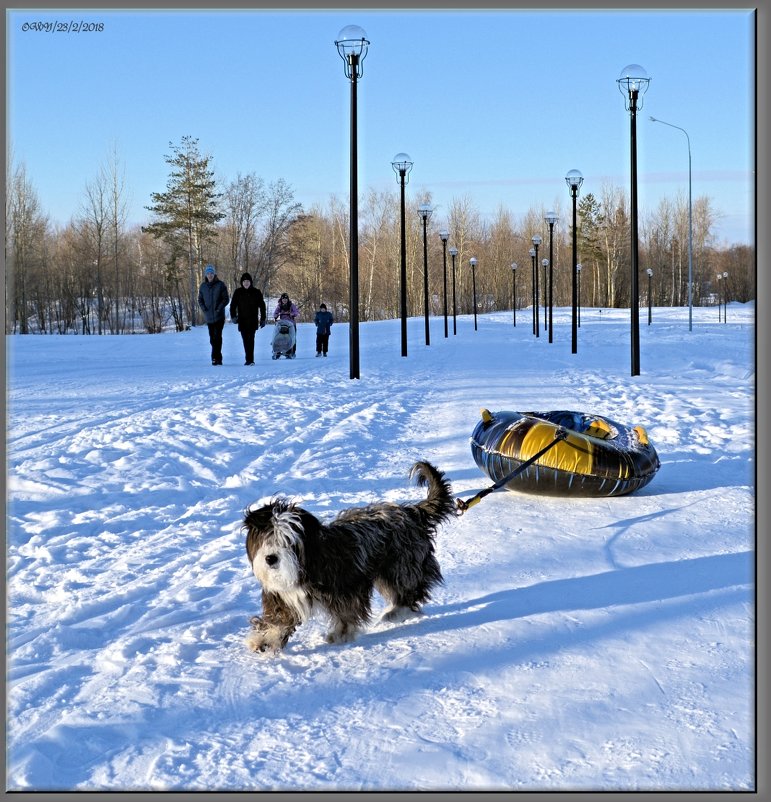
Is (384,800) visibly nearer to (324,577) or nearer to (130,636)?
(324,577)

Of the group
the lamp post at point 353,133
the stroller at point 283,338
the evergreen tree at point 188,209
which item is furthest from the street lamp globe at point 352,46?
the evergreen tree at point 188,209

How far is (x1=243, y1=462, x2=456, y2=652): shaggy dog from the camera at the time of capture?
12.9 ft

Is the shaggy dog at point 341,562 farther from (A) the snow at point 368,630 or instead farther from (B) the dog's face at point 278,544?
(A) the snow at point 368,630

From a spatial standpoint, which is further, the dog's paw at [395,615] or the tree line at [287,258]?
the tree line at [287,258]

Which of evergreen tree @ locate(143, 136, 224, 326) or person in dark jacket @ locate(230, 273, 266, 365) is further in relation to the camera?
evergreen tree @ locate(143, 136, 224, 326)

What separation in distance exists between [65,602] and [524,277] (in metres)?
87.7

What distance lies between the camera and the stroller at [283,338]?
72.2ft

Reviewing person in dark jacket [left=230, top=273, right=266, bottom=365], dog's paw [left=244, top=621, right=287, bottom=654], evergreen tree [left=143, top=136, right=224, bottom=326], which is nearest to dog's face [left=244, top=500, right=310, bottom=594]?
dog's paw [left=244, top=621, right=287, bottom=654]

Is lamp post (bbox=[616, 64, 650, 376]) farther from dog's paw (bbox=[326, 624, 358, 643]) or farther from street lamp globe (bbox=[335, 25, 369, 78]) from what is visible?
dog's paw (bbox=[326, 624, 358, 643])

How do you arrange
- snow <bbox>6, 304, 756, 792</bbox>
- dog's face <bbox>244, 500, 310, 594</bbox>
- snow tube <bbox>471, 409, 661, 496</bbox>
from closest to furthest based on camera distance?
snow <bbox>6, 304, 756, 792</bbox> < dog's face <bbox>244, 500, 310, 594</bbox> < snow tube <bbox>471, 409, 661, 496</bbox>

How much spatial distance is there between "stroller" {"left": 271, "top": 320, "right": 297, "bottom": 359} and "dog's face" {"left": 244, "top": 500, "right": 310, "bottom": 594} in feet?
59.9

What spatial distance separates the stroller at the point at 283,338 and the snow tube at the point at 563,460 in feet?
48.8

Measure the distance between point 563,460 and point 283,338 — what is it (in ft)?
51.8

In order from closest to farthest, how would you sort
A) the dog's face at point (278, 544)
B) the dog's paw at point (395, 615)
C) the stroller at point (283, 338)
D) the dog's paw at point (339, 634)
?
1. the dog's face at point (278, 544)
2. the dog's paw at point (339, 634)
3. the dog's paw at point (395, 615)
4. the stroller at point (283, 338)
